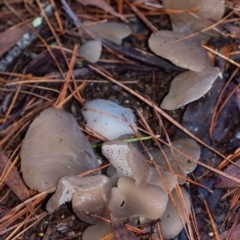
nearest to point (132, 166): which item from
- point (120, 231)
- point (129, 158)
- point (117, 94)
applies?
point (129, 158)

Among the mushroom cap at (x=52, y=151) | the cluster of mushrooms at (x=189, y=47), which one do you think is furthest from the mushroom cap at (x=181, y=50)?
the mushroom cap at (x=52, y=151)

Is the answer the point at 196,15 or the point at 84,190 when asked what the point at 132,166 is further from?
the point at 196,15

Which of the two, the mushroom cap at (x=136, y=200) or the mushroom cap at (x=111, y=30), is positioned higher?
the mushroom cap at (x=111, y=30)

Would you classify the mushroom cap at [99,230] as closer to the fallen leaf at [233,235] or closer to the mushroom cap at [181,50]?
the fallen leaf at [233,235]

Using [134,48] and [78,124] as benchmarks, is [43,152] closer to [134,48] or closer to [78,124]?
[78,124]

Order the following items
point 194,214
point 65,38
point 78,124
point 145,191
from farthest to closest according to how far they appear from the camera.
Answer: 1. point 65,38
2. point 78,124
3. point 194,214
4. point 145,191

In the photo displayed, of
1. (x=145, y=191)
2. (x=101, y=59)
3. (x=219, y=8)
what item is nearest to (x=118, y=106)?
(x=101, y=59)

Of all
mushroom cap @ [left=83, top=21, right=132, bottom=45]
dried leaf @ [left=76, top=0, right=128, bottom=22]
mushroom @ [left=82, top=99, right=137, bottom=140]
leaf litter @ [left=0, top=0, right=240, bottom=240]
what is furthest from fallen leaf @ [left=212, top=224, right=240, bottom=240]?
dried leaf @ [left=76, top=0, right=128, bottom=22]
